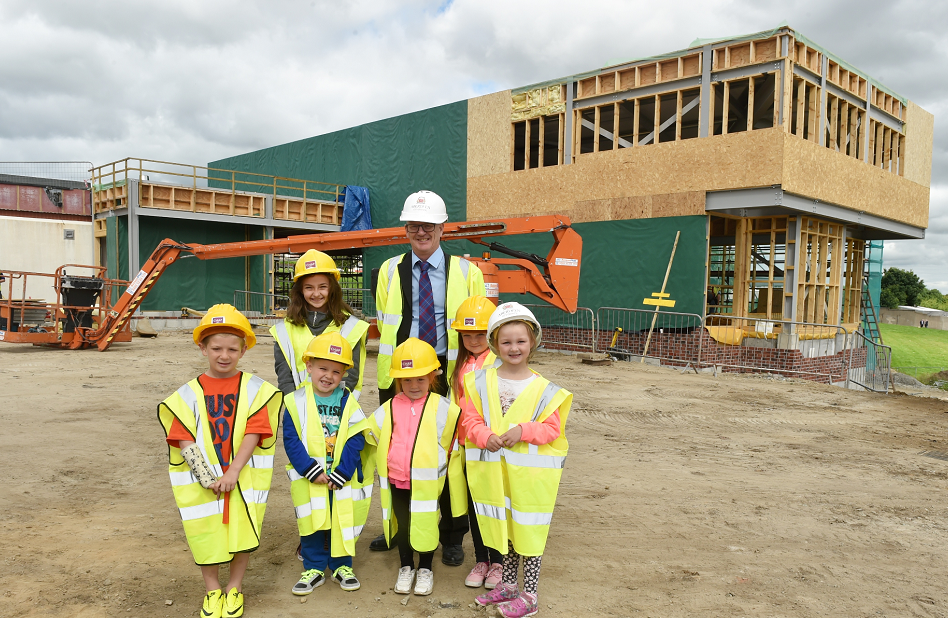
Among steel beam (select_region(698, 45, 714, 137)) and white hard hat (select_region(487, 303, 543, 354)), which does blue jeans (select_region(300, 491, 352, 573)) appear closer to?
white hard hat (select_region(487, 303, 543, 354))

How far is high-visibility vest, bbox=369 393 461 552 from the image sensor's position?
3.51 metres

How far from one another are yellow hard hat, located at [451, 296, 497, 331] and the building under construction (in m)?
12.5

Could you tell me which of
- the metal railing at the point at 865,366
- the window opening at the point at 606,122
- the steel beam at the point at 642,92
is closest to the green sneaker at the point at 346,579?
the steel beam at the point at 642,92

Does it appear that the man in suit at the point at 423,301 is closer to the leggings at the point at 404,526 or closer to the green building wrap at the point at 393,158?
the leggings at the point at 404,526

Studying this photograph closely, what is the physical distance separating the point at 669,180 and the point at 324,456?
1407cm

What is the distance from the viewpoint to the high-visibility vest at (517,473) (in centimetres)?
330

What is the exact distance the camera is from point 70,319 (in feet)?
48.0

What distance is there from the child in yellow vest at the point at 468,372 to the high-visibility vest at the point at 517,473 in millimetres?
181

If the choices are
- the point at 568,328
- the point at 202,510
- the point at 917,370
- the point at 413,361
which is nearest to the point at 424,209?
the point at 413,361

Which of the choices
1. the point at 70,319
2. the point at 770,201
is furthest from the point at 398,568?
the point at 70,319

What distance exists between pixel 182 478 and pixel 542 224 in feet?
32.8

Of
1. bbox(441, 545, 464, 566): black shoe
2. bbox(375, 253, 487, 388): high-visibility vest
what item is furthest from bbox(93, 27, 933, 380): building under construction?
bbox(441, 545, 464, 566): black shoe

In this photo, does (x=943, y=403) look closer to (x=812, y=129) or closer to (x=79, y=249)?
(x=812, y=129)

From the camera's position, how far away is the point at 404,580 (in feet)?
11.7
